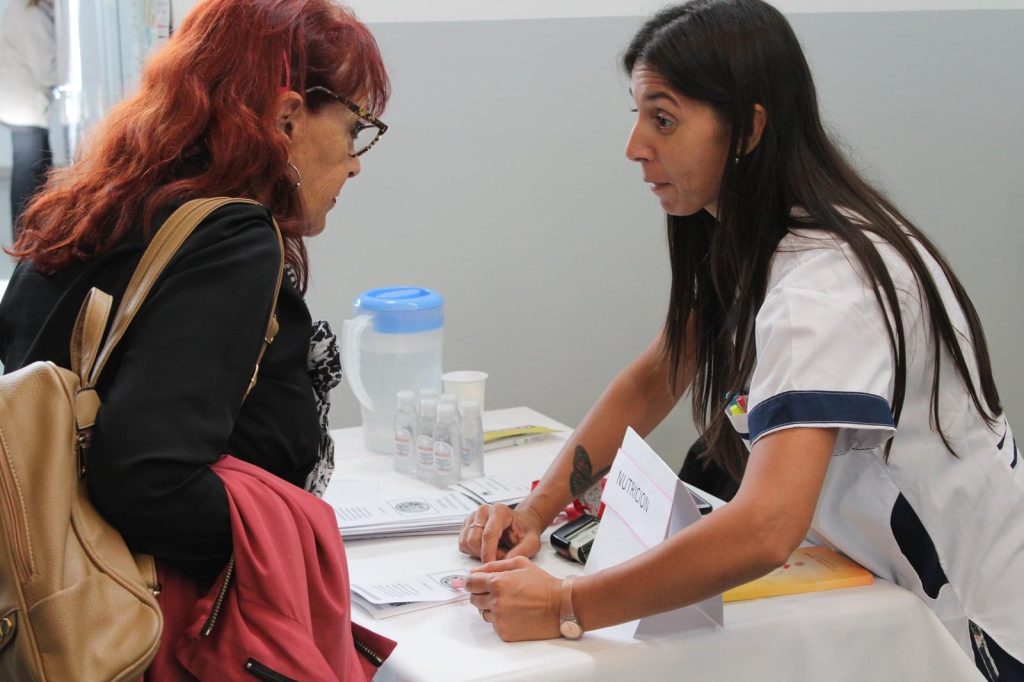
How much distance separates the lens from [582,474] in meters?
1.56

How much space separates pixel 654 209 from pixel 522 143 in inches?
17.3

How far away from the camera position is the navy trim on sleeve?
1.08 metres

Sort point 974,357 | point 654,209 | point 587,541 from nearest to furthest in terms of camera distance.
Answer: point 974,357 → point 587,541 → point 654,209

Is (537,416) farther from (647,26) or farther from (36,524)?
(36,524)

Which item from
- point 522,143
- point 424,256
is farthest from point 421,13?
point 424,256

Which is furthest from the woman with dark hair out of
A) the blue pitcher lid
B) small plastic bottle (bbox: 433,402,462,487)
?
the blue pitcher lid

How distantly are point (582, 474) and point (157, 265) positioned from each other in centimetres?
80

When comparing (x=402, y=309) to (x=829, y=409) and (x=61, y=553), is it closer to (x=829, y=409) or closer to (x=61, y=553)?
(x=829, y=409)

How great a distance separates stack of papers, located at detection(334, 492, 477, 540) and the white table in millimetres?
128

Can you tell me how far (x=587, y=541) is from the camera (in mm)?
1401

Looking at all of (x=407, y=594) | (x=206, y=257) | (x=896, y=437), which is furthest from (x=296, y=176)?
(x=896, y=437)

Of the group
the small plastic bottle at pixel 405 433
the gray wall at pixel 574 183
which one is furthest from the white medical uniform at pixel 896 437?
the gray wall at pixel 574 183

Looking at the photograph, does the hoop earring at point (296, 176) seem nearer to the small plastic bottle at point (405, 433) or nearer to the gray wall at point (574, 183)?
the small plastic bottle at point (405, 433)

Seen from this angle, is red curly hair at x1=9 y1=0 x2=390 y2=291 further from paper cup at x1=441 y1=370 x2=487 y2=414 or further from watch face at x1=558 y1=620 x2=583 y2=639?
paper cup at x1=441 y1=370 x2=487 y2=414
